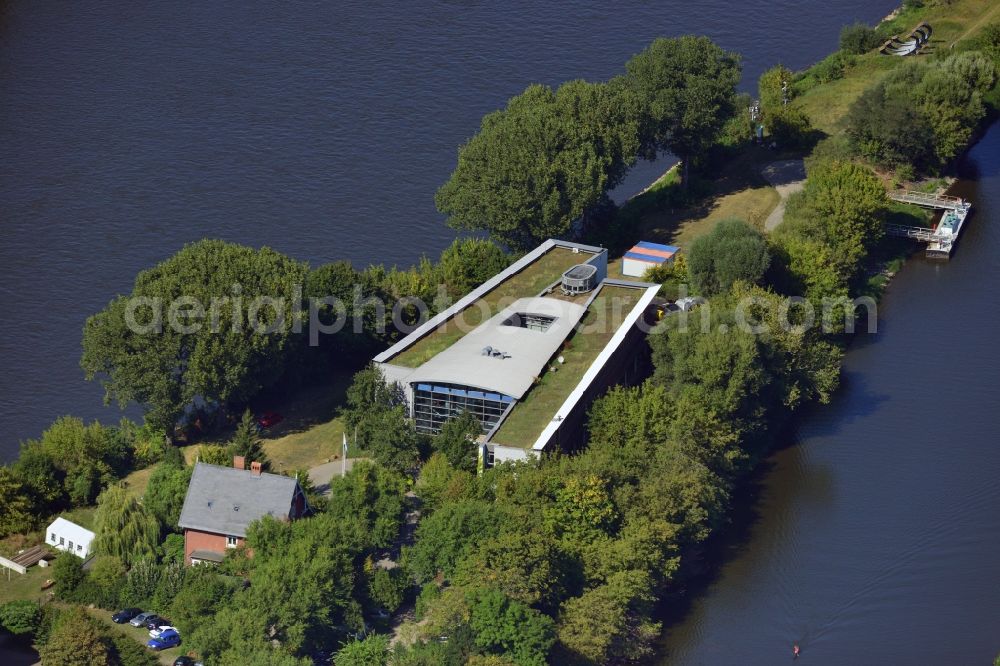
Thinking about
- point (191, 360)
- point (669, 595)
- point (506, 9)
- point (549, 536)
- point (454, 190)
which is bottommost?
point (669, 595)

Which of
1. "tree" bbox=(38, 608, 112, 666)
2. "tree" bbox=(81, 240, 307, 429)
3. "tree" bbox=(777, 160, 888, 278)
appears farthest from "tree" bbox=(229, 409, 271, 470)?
"tree" bbox=(777, 160, 888, 278)

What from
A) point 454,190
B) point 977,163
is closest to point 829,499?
point 454,190

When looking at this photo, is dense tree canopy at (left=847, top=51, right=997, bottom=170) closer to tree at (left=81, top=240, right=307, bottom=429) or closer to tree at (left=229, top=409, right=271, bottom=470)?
tree at (left=81, top=240, right=307, bottom=429)

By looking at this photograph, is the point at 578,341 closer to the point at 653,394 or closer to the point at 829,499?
the point at 653,394

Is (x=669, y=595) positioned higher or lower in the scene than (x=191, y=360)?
lower

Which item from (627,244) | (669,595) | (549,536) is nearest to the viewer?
(549,536)

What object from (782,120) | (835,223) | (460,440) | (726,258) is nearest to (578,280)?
(726,258)

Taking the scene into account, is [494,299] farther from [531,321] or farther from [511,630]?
[511,630]
